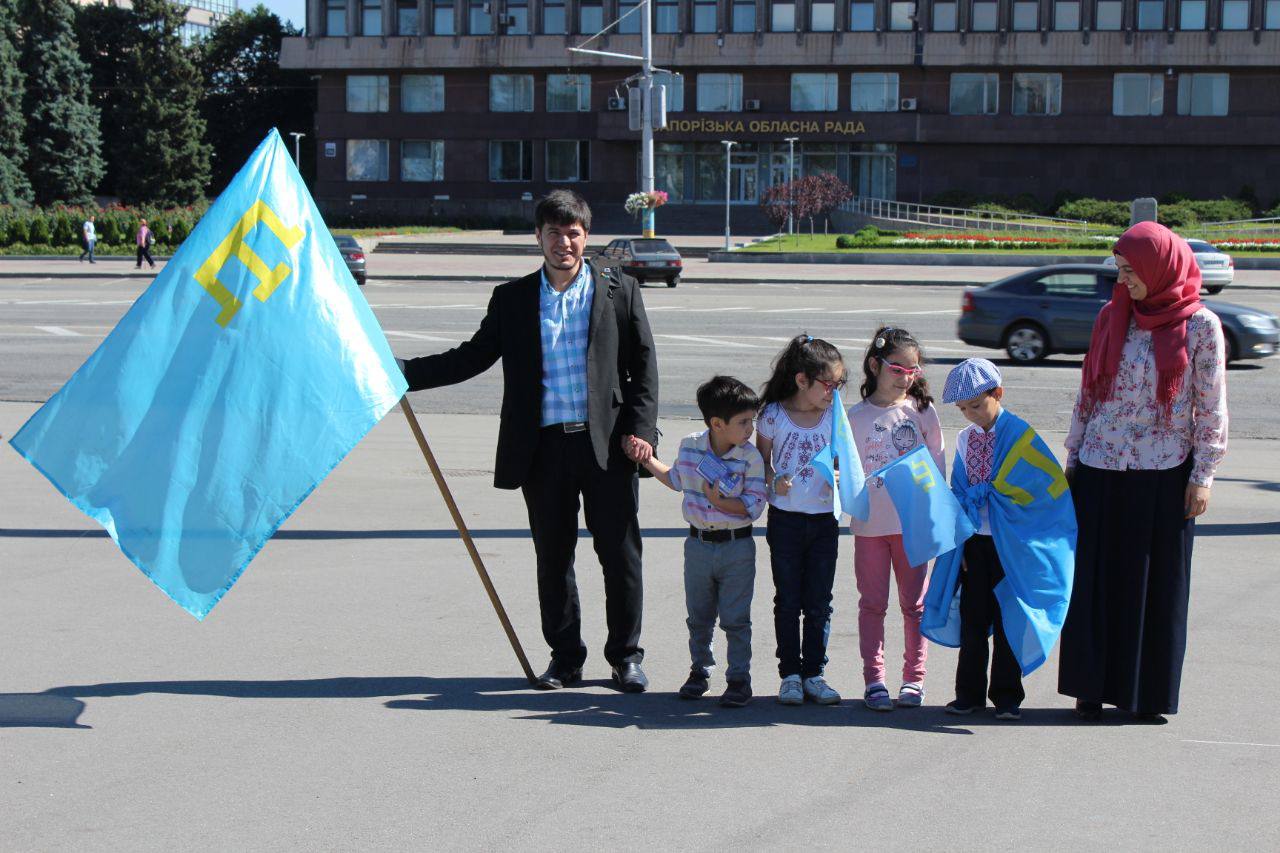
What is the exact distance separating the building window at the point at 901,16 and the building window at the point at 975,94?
10.4 feet

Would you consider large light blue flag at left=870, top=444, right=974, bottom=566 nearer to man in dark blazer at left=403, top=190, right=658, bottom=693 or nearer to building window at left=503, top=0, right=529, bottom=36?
man in dark blazer at left=403, top=190, right=658, bottom=693

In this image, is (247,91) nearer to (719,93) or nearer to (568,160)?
(568,160)

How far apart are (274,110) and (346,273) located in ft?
286

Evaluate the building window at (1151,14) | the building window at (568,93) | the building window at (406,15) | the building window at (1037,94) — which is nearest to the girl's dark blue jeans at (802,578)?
the building window at (1037,94)

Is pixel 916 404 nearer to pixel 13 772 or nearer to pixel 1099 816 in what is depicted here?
pixel 1099 816

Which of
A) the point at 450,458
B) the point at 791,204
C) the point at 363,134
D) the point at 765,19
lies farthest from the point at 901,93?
the point at 450,458

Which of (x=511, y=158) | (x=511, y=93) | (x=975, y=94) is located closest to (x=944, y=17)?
(x=975, y=94)

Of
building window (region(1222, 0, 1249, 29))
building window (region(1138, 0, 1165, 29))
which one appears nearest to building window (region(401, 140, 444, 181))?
building window (region(1138, 0, 1165, 29))

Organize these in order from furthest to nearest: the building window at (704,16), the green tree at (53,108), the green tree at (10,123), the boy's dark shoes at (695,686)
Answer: the building window at (704,16), the green tree at (53,108), the green tree at (10,123), the boy's dark shoes at (695,686)

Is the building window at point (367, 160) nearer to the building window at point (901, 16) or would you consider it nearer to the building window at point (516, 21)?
the building window at point (516, 21)

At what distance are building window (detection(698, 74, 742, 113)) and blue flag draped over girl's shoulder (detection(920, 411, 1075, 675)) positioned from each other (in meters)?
66.8

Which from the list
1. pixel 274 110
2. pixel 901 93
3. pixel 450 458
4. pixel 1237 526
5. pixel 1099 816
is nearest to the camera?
pixel 1099 816

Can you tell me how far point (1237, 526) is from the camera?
8.91 metres

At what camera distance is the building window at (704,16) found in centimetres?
6988
